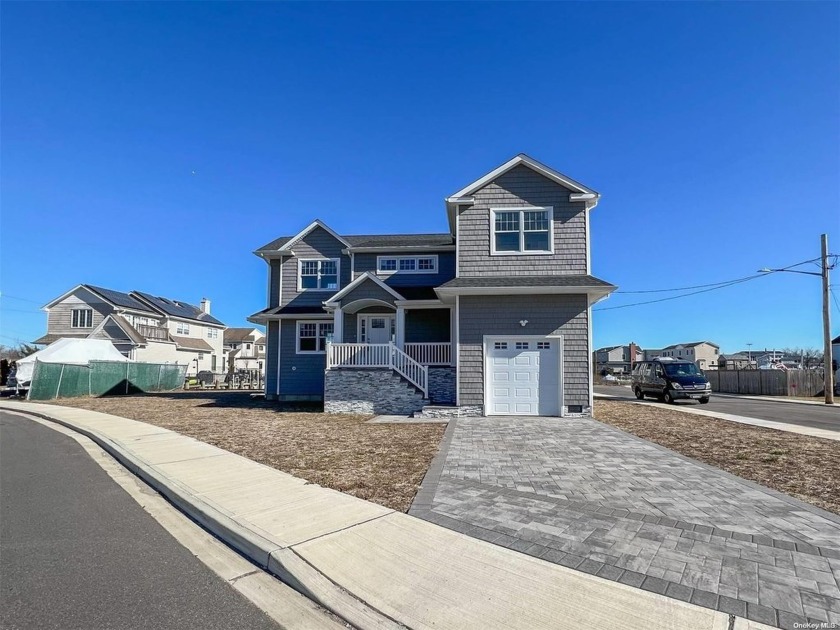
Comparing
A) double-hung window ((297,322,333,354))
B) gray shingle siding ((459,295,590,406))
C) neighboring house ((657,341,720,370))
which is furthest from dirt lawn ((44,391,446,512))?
neighboring house ((657,341,720,370))

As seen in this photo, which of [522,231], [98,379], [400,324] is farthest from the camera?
[98,379]

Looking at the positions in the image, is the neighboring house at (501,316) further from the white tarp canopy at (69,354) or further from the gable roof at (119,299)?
the gable roof at (119,299)

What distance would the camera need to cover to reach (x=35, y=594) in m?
3.64

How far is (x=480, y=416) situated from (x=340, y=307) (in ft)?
21.4

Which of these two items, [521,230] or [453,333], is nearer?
[521,230]

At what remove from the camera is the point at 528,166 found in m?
14.8

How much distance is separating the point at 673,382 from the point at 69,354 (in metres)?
32.7

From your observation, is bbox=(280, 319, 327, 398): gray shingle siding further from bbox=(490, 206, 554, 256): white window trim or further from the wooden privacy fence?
the wooden privacy fence

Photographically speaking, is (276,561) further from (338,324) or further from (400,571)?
(338,324)

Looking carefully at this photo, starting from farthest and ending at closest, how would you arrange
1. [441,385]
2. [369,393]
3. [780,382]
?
[780,382] → [369,393] → [441,385]

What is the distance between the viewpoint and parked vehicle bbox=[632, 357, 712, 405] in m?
21.5

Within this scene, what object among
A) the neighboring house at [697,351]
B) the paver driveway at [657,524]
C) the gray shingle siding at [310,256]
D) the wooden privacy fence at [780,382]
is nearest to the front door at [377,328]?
the gray shingle siding at [310,256]

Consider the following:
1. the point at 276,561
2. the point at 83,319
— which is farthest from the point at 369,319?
the point at 83,319

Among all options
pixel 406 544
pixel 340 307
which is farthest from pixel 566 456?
pixel 340 307
